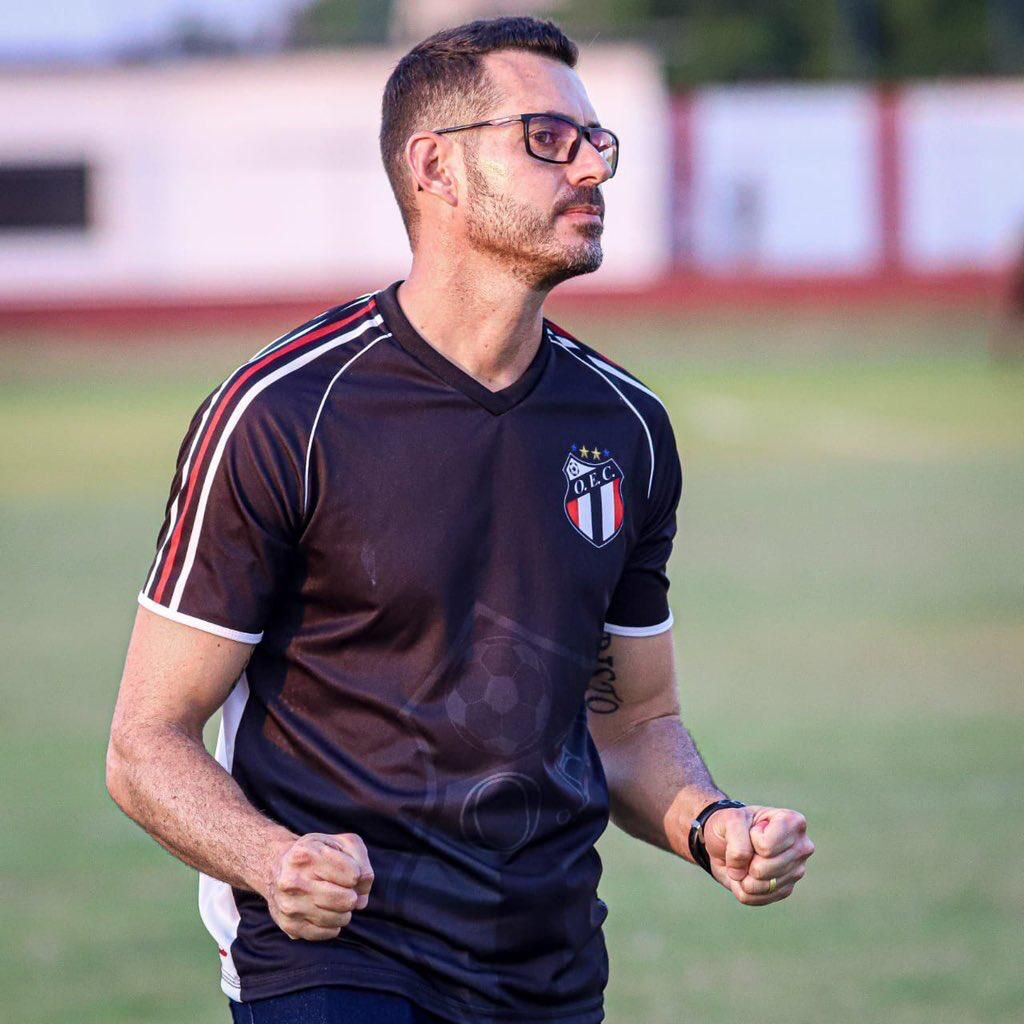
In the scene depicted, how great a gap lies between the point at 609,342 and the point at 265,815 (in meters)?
34.8

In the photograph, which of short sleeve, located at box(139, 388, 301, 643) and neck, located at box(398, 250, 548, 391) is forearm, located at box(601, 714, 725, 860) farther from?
short sleeve, located at box(139, 388, 301, 643)

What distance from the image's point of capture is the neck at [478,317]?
388cm

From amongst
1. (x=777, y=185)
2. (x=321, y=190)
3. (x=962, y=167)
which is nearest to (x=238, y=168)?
A: (x=321, y=190)

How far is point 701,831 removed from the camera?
3906 mm

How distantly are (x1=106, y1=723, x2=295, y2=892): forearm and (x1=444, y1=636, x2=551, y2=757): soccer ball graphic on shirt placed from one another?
1.40 ft

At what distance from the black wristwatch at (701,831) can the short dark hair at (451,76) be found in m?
1.28

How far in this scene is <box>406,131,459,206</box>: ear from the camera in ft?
13.0

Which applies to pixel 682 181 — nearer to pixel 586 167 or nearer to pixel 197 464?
pixel 586 167

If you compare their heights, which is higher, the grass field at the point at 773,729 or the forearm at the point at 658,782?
the forearm at the point at 658,782

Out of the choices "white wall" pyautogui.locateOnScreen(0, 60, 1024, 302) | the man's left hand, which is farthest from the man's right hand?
"white wall" pyautogui.locateOnScreen(0, 60, 1024, 302)

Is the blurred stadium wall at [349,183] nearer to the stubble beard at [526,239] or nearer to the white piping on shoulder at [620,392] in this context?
the white piping on shoulder at [620,392]

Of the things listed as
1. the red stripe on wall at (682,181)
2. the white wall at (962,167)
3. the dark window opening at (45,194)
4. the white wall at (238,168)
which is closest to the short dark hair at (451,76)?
the white wall at (238,168)

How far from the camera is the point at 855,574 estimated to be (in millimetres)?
15070

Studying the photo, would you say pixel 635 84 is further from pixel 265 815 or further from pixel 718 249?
pixel 265 815
